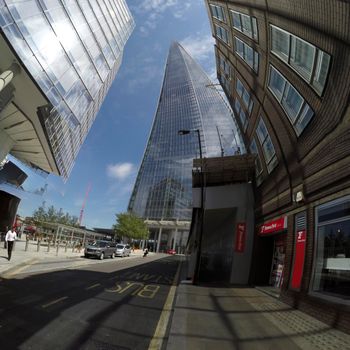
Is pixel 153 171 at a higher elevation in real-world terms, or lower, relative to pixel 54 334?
higher

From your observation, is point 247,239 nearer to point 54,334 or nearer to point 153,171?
point 54,334

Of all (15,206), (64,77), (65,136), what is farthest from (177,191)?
(64,77)

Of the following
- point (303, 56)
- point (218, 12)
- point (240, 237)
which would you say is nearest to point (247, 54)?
point (218, 12)

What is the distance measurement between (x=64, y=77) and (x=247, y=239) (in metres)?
16.7

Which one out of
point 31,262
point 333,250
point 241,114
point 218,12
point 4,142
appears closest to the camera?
point 333,250

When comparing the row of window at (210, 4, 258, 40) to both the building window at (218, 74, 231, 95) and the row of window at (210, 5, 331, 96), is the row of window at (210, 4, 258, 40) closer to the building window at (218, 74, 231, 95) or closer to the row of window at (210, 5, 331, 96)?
the row of window at (210, 5, 331, 96)

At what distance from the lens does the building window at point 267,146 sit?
16.5 metres

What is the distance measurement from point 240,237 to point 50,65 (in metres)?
16.0

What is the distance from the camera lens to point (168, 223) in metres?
115

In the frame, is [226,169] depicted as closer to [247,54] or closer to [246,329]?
[247,54]

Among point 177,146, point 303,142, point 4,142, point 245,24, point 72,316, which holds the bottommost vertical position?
point 72,316

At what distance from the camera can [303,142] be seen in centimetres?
1185

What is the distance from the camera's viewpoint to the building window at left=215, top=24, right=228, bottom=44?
22469mm

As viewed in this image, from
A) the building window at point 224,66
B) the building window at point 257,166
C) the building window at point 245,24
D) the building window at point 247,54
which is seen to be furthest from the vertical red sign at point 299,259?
the building window at point 224,66
